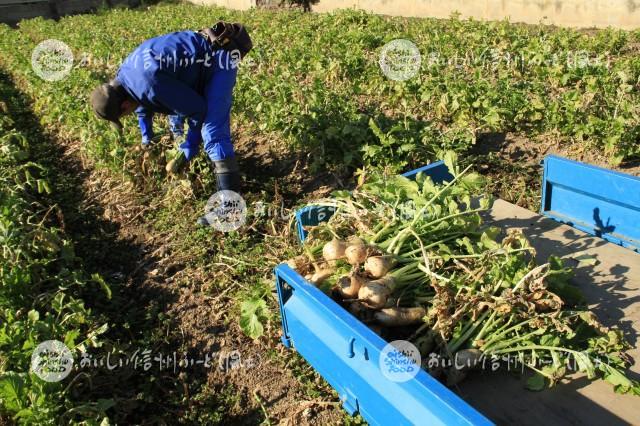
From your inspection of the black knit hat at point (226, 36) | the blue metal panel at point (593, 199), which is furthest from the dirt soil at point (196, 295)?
the blue metal panel at point (593, 199)

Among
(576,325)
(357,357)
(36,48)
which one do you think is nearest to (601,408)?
(576,325)

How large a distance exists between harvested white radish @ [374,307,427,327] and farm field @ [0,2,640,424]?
610 mm

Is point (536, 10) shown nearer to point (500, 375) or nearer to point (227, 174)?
point (227, 174)

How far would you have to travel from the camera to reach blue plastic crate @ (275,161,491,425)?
6.04ft

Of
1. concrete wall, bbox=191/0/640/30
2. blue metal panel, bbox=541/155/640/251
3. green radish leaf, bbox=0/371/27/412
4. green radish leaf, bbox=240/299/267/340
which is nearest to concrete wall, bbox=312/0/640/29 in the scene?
concrete wall, bbox=191/0/640/30

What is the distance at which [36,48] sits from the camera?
43.1 feet

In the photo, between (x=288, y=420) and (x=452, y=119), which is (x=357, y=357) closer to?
(x=288, y=420)

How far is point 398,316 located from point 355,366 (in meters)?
0.37

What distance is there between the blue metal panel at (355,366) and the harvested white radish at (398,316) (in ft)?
0.92

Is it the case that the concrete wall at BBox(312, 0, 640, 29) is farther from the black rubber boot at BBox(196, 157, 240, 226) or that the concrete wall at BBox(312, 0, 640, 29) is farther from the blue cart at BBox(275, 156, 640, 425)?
the black rubber boot at BBox(196, 157, 240, 226)

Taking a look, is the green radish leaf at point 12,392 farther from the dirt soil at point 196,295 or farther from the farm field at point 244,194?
the dirt soil at point 196,295

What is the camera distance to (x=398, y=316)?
251cm

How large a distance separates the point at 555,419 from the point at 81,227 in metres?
4.39

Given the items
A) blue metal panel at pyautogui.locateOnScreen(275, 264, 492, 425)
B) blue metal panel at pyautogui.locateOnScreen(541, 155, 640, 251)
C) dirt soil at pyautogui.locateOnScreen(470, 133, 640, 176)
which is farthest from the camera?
dirt soil at pyautogui.locateOnScreen(470, 133, 640, 176)
